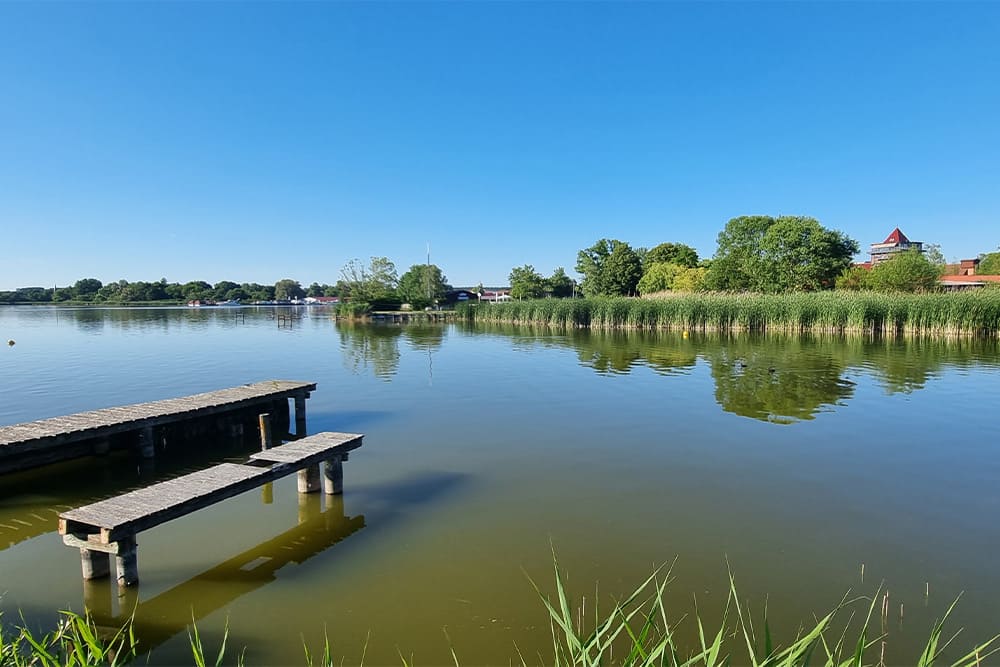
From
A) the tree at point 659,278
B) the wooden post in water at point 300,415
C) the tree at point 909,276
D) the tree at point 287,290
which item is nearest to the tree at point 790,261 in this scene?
the tree at point 659,278

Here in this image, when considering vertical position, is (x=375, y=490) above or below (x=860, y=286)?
below

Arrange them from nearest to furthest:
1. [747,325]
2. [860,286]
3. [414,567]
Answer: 1. [414,567]
2. [747,325]
3. [860,286]

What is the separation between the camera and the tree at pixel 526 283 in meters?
90.3

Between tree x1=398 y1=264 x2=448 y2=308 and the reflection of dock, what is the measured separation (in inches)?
2436

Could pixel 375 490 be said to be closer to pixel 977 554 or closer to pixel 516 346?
pixel 977 554

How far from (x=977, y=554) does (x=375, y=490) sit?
284 inches

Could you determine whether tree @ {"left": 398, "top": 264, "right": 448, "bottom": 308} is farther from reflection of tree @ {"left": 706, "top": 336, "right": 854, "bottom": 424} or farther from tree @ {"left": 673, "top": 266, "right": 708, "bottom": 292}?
reflection of tree @ {"left": 706, "top": 336, "right": 854, "bottom": 424}

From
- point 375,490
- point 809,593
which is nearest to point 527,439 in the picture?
point 375,490

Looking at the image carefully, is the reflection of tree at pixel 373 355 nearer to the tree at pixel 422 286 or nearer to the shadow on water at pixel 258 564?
the shadow on water at pixel 258 564

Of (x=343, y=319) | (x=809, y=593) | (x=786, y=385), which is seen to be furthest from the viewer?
(x=343, y=319)

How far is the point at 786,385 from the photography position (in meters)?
16.1

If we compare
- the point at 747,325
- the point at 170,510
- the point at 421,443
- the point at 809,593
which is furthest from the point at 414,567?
the point at 747,325

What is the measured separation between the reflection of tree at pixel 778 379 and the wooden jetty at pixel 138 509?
10229mm

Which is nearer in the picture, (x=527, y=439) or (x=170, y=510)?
(x=170, y=510)
